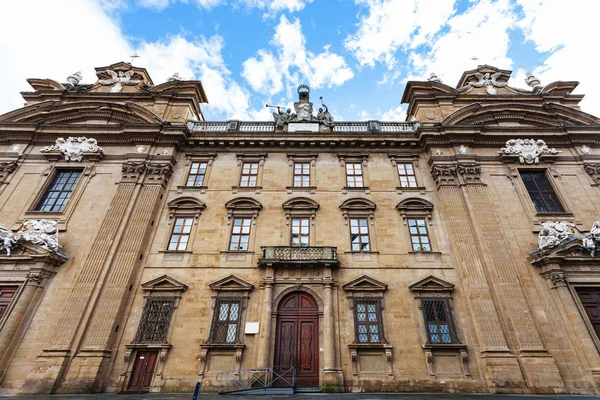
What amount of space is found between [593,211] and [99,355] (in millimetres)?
Result: 25591

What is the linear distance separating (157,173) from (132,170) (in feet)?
4.80

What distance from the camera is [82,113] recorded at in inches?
810

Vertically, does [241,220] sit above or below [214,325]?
above

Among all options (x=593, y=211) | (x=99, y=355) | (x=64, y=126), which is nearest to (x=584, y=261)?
(x=593, y=211)

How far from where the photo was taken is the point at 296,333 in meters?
14.4

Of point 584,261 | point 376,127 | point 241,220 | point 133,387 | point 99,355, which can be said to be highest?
point 376,127

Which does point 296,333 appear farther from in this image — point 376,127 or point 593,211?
point 593,211

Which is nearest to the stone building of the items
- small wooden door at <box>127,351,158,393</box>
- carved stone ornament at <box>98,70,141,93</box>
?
small wooden door at <box>127,351,158,393</box>

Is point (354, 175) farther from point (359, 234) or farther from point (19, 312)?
point (19, 312)

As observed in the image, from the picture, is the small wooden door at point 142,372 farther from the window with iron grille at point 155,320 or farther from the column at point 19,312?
the column at point 19,312

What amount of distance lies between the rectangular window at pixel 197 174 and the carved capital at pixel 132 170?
269 centimetres

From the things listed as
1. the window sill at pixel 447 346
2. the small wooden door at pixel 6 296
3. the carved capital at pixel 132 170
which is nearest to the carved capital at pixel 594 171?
the window sill at pixel 447 346

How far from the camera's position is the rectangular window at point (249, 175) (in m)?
19.0

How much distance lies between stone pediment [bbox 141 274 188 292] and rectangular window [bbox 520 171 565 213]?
19695mm
